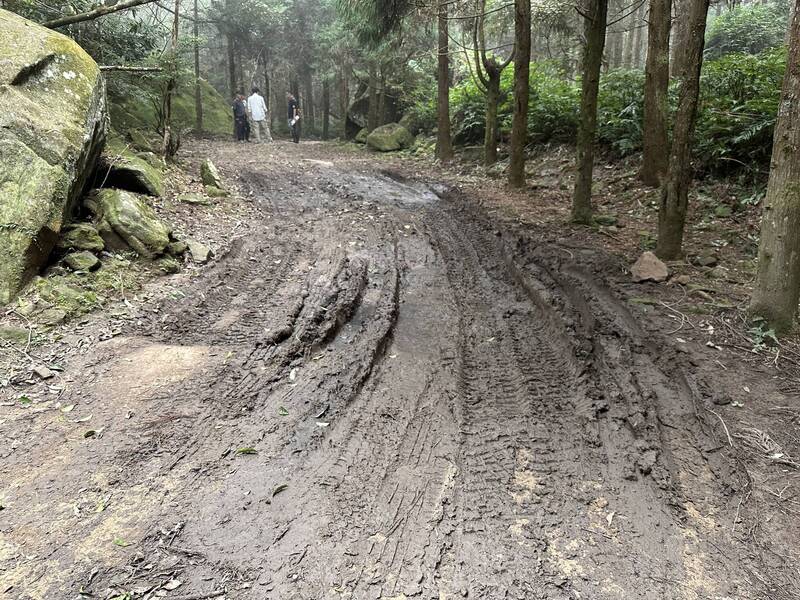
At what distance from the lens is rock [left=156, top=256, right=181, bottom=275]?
6184 mm

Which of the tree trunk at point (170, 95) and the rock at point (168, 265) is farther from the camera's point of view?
the tree trunk at point (170, 95)

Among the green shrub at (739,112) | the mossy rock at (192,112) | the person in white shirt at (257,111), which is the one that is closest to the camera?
the green shrub at (739,112)

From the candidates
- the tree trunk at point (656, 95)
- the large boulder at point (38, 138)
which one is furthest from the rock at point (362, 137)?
the large boulder at point (38, 138)

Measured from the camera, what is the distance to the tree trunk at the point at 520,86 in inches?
390

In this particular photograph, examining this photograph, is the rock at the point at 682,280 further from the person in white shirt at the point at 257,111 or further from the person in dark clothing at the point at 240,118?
the person in dark clothing at the point at 240,118

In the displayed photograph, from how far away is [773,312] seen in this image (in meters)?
4.59

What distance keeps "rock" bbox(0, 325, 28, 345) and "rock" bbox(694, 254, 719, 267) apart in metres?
7.24

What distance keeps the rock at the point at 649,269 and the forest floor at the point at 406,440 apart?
0.51ft

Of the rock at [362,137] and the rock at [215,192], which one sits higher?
the rock at [362,137]

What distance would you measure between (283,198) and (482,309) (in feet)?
20.1

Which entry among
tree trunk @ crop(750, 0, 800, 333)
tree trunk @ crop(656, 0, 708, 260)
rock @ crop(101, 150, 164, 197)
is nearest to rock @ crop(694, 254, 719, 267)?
tree trunk @ crop(656, 0, 708, 260)

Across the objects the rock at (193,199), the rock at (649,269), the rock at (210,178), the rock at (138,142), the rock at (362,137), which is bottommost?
the rock at (649,269)

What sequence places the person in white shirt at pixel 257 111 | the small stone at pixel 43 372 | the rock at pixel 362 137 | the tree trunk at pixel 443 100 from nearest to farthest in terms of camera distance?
the small stone at pixel 43 372
the tree trunk at pixel 443 100
the person in white shirt at pixel 257 111
the rock at pixel 362 137

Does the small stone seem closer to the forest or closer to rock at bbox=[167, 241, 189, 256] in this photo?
the forest
